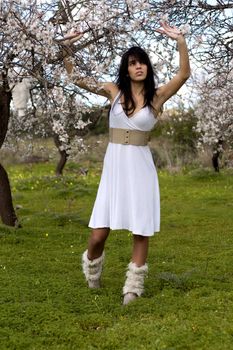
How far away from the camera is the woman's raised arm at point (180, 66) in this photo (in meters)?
5.12

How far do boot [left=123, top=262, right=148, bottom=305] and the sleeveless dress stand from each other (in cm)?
30

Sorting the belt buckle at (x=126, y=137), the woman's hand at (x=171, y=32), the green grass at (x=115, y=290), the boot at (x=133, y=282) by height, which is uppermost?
the woman's hand at (x=171, y=32)

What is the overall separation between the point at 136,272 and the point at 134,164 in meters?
0.85

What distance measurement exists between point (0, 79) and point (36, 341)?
270cm

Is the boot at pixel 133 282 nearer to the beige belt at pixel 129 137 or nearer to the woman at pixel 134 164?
the woman at pixel 134 164

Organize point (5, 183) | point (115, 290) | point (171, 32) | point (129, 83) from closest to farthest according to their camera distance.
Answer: point (171, 32) < point (129, 83) < point (115, 290) < point (5, 183)

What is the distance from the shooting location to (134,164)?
17.1ft

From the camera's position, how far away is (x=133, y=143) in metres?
5.25

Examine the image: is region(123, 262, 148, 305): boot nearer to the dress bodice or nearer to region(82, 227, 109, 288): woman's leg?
region(82, 227, 109, 288): woman's leg

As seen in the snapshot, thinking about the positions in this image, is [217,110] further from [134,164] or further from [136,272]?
[136,272]

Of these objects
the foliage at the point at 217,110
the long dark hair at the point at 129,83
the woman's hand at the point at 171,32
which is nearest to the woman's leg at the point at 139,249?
the long dark hair at the point at 129,83

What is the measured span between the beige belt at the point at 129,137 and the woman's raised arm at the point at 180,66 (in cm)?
32

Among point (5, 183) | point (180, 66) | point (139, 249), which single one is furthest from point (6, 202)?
point (180, 66)

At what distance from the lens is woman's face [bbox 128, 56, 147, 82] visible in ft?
17.3
